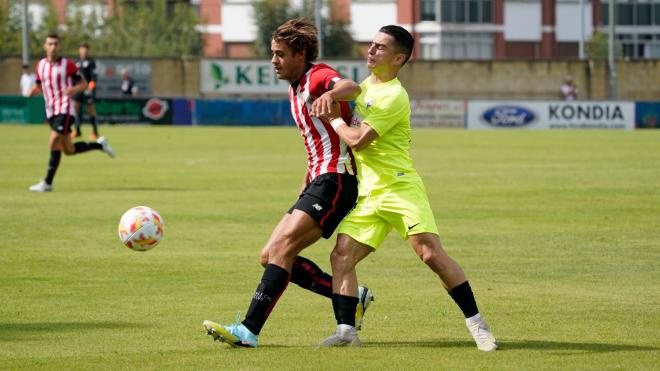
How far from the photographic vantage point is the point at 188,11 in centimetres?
7856

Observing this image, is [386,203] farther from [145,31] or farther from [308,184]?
[145,31]

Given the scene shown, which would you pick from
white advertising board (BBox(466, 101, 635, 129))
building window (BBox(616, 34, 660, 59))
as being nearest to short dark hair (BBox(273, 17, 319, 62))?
white advertising board (BBox(466, 101, 635, 129))

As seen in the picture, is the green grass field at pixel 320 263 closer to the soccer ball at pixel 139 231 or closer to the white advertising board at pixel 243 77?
the soccer ball at pixel 139 231

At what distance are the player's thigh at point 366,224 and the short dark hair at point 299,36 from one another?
1038 millimetres

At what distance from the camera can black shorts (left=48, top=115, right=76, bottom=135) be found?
20688 millimetres

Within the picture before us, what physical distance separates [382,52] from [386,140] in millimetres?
576

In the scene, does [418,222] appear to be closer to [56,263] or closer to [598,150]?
[56,263]

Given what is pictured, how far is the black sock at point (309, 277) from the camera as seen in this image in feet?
28.5

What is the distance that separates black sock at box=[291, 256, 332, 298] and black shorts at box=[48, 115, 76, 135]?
1274 centimetres

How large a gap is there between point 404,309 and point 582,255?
3.95 m

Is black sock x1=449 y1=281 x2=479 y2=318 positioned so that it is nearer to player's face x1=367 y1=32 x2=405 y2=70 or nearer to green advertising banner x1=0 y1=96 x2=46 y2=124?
player's face x1=367 y1=32 x2=405 y2=70

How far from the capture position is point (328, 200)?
815cm

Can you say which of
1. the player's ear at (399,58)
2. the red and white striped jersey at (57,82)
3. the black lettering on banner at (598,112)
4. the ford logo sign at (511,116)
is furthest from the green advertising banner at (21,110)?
the player's ear at (399,58)

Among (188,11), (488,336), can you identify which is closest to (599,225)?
(488,336)
